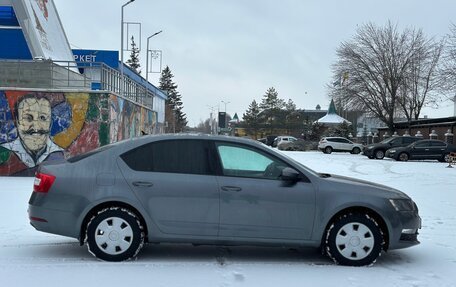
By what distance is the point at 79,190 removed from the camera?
5.75 meters

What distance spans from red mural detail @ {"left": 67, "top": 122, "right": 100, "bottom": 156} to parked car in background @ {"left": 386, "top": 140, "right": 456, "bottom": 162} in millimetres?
21575

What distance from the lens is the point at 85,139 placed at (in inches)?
623

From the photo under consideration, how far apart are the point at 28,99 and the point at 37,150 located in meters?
1.60

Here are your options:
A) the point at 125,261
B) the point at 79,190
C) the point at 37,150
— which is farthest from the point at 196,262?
the point at 37,150

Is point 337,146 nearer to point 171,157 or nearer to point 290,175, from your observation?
point 290,175

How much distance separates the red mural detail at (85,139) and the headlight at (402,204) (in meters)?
11.7

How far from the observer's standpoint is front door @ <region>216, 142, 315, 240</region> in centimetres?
577

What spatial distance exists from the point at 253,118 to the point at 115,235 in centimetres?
7943

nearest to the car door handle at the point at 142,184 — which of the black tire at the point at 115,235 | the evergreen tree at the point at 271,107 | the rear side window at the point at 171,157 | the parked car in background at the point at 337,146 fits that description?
the rear side window at the point at 171,157

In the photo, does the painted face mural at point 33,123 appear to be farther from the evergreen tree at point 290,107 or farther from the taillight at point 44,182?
the evergreen tree at point 290,107

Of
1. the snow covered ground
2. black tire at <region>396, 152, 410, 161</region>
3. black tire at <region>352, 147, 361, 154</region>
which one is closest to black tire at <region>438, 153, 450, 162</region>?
black tire at <region>396, 152, 410, 161</region>

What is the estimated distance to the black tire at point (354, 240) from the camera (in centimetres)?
585

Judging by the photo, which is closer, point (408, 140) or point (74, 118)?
point (74, 118)

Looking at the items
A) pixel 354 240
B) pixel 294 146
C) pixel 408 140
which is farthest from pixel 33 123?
pixel 294 146
